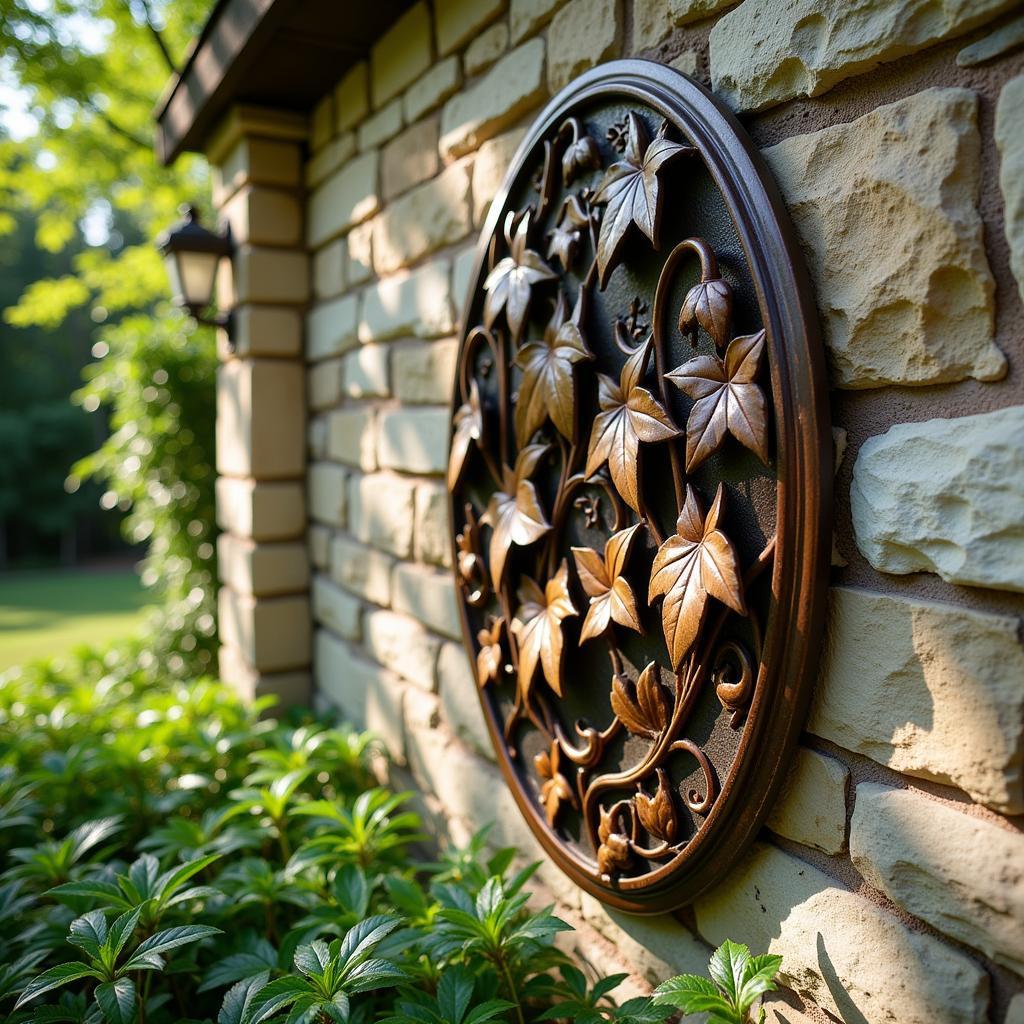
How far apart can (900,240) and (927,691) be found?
0.49 m

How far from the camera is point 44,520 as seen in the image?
18.3 metres

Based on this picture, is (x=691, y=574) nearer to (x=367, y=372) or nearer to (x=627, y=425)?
(x=627, y=425)

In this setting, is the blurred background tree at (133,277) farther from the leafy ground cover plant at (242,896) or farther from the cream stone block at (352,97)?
the cream stone block at (352,97)

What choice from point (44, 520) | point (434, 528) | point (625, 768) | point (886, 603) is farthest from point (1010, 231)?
point (44, 520)

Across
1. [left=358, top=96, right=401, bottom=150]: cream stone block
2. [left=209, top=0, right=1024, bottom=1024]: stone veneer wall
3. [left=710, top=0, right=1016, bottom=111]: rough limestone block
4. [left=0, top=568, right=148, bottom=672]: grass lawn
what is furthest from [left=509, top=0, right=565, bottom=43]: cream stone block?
[left=0, top=568, right=148, bottom=672]: grass lawn

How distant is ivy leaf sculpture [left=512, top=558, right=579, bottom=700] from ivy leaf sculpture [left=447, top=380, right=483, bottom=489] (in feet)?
1.04

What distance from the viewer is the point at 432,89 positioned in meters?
2.04

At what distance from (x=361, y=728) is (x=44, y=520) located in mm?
18544

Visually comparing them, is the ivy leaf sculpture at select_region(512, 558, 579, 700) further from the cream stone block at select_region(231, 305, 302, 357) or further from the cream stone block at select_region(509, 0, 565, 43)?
the cream stone block at select_region(231, 305, 302, 357)

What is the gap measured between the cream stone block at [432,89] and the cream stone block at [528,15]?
268 mm

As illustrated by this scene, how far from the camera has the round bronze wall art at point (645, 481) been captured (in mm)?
1002

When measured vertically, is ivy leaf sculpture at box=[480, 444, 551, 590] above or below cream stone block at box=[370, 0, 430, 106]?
below

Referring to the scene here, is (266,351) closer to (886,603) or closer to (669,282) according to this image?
(669,282)

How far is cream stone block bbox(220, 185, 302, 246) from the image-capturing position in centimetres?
289
